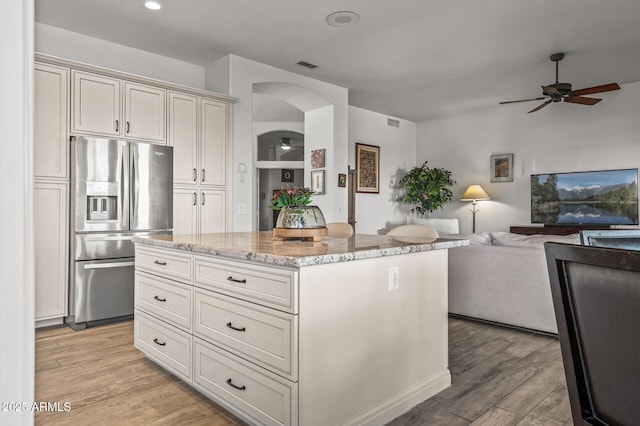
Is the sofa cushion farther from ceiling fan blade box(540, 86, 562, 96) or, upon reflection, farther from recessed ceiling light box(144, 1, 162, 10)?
recessed ceiling light box(144, 1, 162, 10)

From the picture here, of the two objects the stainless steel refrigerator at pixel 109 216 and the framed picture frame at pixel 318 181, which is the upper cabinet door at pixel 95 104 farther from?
the framed picture frame at pixel 318 181

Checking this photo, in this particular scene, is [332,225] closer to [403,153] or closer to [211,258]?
[211,258]

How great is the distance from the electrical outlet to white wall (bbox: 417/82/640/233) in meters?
5.57

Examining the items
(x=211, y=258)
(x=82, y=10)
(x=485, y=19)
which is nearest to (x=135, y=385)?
(x=211, y=258)

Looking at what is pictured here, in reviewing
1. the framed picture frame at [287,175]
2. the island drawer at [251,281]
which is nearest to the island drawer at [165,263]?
the island drawer at [251,281]

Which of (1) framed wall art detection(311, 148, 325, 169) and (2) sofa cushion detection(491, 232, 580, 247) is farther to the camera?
(1) framed wall art detection(311, 148, 325, 169)

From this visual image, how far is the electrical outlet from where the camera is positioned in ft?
6.73

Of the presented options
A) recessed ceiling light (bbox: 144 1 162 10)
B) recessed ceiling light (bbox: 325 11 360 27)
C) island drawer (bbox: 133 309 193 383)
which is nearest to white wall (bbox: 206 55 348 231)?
recessed ceiling light (bbox: 144 1 162 10)

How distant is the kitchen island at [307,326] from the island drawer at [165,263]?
0.04ft

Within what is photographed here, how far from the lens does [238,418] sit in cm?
203

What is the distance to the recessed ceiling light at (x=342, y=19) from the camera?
3.71 metres

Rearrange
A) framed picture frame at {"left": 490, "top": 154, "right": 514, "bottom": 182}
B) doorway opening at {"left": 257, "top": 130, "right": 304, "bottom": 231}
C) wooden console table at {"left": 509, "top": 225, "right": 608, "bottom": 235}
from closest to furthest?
1. wooden console table at {"left": 509, "top": 225, "right": 608, "bottom": 235}
2. framed picture frame at {"left": 490, "top": 154, "right": 514, "bottom": 182}
3. doorway opening at {"left": 257, "top": 130, "right": 304, "bottom": 231}

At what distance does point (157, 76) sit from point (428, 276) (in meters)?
3.92

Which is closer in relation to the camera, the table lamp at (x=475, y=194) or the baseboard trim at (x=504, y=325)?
the baseboard trim at (x=504, y=325)
